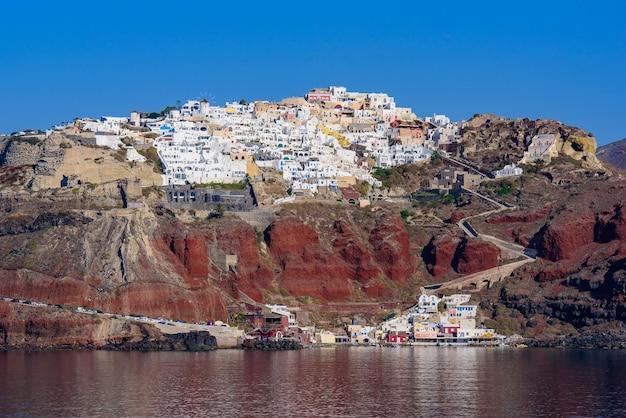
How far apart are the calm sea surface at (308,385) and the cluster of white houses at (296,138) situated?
110 ft

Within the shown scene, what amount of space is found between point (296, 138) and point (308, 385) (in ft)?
240

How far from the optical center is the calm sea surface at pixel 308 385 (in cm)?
6431

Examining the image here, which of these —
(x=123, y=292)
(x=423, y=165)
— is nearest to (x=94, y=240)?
(x=123, y=292)

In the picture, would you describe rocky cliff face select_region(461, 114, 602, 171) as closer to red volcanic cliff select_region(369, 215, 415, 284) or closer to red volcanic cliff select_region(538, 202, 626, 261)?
red volcanic cliff select_region(538, 202, 626, 261)

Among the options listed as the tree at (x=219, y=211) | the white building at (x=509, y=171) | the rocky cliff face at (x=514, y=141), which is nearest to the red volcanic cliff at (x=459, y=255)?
the white building at (x=509, y=171)

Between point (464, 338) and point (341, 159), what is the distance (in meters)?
34.8

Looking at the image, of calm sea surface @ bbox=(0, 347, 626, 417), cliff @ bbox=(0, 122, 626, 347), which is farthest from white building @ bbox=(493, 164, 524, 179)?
calm sea surface @ bbox=(0, 347, 626, 417)

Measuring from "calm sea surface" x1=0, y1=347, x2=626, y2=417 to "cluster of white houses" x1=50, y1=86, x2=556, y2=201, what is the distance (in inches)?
1317

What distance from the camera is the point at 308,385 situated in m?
74.8

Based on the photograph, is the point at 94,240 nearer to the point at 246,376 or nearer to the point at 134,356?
the point at 134,356

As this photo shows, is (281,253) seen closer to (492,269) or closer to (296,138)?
(492,269)

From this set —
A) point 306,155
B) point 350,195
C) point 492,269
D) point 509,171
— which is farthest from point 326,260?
point 509,171

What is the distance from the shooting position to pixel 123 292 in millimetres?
104688

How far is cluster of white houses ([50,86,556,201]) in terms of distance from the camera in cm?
12962
